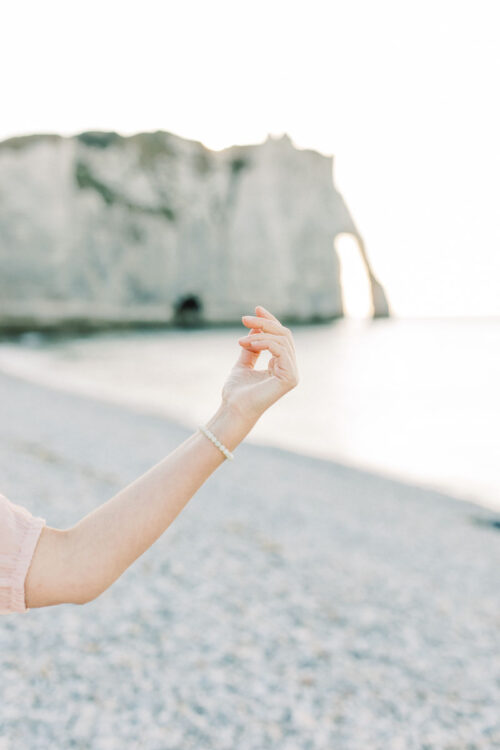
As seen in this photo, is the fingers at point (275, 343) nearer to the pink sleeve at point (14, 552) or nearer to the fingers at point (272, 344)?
the fingers at point (272, 344)

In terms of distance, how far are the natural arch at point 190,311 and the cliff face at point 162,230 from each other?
0.44 ft

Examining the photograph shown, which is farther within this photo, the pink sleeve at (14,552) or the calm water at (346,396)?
the calm water at (346,396)

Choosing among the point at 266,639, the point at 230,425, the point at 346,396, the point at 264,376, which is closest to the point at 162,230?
the point at 346,396

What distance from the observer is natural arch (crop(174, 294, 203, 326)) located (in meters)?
61.2

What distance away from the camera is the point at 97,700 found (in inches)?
115

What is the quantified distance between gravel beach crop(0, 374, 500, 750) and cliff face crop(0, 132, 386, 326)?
45995 millimetres

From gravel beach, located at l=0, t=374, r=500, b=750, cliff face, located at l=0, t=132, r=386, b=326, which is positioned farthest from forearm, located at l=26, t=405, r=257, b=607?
cliff face, located at l=0, t=132, r=386, b=326

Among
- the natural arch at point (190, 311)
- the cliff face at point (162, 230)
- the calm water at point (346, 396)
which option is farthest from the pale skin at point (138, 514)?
the natural arch at point (190, 311)

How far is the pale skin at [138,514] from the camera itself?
1.16 meters

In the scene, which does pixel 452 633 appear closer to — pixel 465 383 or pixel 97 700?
pixel 97 700

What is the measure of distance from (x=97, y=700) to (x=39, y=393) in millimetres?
14656

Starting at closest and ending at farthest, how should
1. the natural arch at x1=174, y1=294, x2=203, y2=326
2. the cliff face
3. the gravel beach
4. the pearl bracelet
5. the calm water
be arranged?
1. the pearl bracelet
2. the gravel beach
3. the calm water
4. the cliff face
5. the natural arch at x1=174, y1=294, x2=203, y2=326

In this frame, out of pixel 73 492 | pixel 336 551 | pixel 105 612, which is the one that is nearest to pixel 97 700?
pixel 105 612

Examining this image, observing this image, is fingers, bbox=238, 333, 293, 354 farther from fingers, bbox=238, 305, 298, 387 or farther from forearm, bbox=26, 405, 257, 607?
forearm, bbox=26, 405, 257, 607
